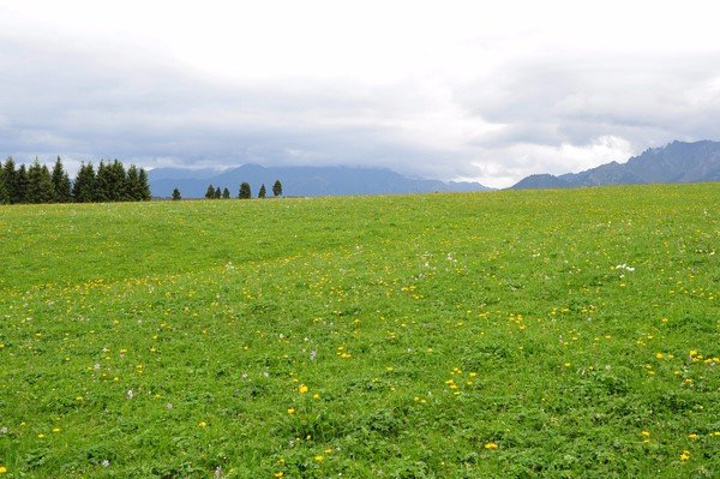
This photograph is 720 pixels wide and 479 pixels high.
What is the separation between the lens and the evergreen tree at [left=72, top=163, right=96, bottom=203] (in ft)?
320

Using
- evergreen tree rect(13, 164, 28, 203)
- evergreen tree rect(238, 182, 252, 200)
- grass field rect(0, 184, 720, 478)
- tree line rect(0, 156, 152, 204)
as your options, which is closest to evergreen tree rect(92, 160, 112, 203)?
tree line rect(0, 156, 152, 204)

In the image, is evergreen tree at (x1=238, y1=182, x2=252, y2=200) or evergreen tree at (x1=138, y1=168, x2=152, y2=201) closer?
evergreen tree at (x1=138, y1=168, x2=152, y2=201)

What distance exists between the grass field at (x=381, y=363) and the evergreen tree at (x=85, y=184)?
77.6 m

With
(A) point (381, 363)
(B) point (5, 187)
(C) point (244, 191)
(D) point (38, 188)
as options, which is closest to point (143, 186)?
(D) point (38, 188)

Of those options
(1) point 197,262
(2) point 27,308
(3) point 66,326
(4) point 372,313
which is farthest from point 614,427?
(1) point 197,262

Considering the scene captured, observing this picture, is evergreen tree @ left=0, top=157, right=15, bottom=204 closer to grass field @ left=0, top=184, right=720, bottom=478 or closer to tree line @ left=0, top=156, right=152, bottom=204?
tree line @ left=0, top=156, right=152, bottom=204

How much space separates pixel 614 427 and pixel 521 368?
278cm

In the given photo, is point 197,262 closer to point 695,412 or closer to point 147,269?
point 147,269

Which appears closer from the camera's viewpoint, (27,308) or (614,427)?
(614,427)

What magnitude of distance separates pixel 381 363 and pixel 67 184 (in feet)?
350

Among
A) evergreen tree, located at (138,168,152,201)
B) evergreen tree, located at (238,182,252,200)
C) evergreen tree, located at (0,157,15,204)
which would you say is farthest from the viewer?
evergreen tree, located at (238,182,252,200)

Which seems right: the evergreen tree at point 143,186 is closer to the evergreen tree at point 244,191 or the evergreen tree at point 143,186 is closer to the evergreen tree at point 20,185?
the evergreen tree at point 20,185

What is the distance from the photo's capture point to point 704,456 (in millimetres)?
8555

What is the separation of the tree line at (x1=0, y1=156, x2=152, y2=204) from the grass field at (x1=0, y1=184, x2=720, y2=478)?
3001 inches
